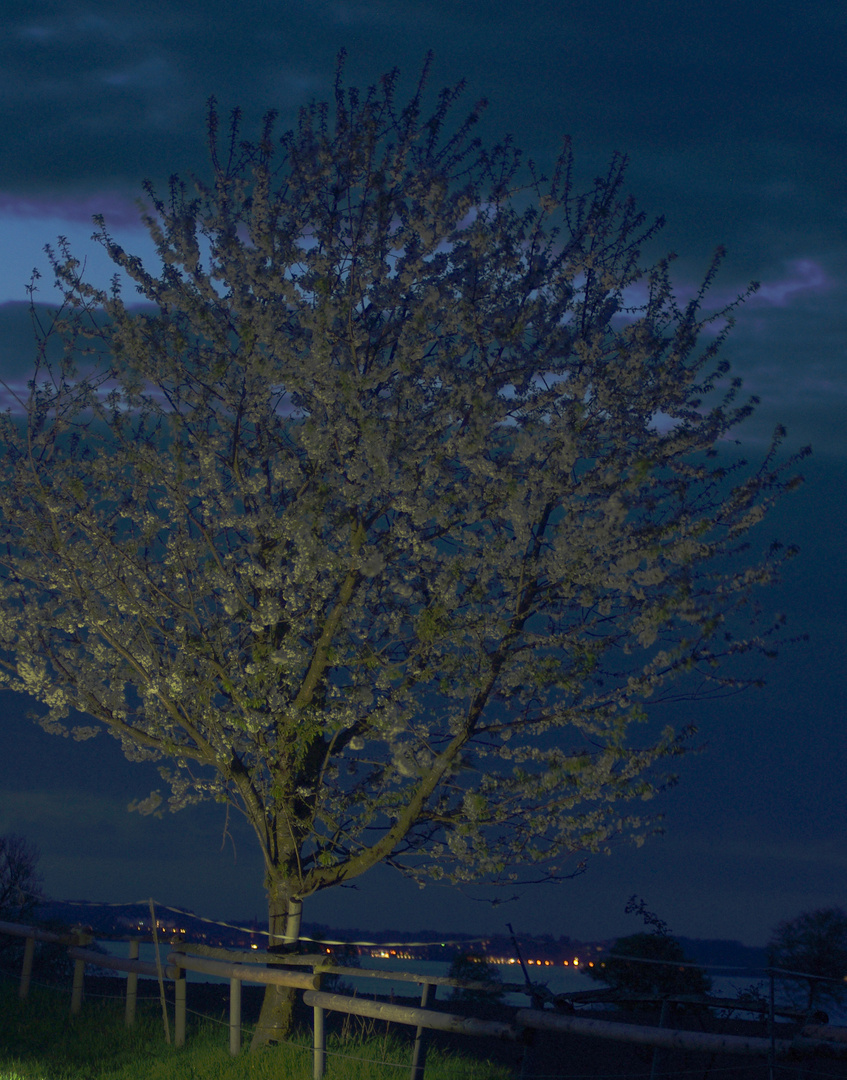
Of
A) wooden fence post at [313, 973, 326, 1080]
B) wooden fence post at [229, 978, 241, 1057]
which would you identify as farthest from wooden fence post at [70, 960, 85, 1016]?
wooden fence post at [313, 973, 326, 1080]

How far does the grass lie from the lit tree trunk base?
7.1 inches

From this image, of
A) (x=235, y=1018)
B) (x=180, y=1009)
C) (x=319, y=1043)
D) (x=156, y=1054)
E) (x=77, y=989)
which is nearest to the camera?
(x=319, y=1043)

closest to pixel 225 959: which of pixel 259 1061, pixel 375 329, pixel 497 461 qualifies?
pixel 259 1061

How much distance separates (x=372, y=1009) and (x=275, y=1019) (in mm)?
2611

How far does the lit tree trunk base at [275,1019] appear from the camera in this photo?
9.59 meters

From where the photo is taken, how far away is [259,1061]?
8.90m

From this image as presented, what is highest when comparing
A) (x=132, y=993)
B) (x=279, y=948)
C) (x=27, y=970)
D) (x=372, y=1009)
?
(x=279, y=948)

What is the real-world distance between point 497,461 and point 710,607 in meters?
2.60

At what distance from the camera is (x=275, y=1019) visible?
9711 mm

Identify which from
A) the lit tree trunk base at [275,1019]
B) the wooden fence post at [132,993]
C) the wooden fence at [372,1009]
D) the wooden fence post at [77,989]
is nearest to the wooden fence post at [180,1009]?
the wooden fence at [372,1009]

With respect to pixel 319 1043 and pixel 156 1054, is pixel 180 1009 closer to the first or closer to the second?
pixel 156 1054

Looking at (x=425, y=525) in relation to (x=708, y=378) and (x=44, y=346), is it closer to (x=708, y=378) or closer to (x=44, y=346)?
(x=708, y=378)

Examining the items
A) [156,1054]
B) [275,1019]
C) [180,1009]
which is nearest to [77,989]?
[180,1009]

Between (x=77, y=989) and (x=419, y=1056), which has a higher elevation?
(x=419, y=1056)
